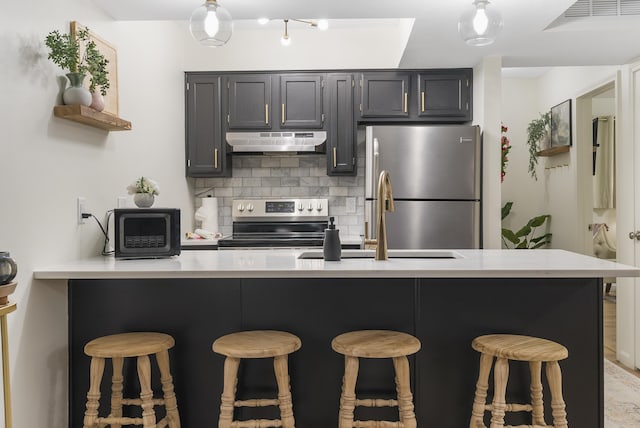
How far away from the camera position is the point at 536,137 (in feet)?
18.3

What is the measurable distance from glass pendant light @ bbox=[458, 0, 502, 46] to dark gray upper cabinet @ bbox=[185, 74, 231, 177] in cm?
250

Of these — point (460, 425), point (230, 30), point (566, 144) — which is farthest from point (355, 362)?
point (566, 144)

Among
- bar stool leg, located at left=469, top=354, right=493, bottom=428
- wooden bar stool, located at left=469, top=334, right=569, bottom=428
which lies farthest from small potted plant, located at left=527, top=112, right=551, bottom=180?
bar stool leg, located at left=469, top=354, right=493, bottom=428

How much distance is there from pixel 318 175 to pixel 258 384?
101 inches

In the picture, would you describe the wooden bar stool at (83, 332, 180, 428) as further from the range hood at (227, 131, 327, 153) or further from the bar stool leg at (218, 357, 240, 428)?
the range hood at (227, 131, 327, 153)

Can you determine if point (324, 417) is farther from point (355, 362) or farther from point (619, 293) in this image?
point (619, 293)

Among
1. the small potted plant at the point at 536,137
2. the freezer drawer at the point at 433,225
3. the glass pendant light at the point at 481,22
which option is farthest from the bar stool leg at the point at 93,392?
A: the small potted plant at the point at 536,137

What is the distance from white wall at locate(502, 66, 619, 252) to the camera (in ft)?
16.2

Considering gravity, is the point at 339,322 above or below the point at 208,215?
below

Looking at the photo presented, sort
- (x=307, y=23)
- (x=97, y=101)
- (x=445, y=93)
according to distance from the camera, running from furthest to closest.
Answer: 1. (x=445, y=93)
2. (x=307, y=23)
3. (x=97, y=101)

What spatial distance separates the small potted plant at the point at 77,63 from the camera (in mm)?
2225

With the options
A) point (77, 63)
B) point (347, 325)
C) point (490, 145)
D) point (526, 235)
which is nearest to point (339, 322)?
point (347, 325)

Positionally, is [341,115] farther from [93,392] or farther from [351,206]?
[93,392]

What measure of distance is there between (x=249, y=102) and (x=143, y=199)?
5.90 ft
